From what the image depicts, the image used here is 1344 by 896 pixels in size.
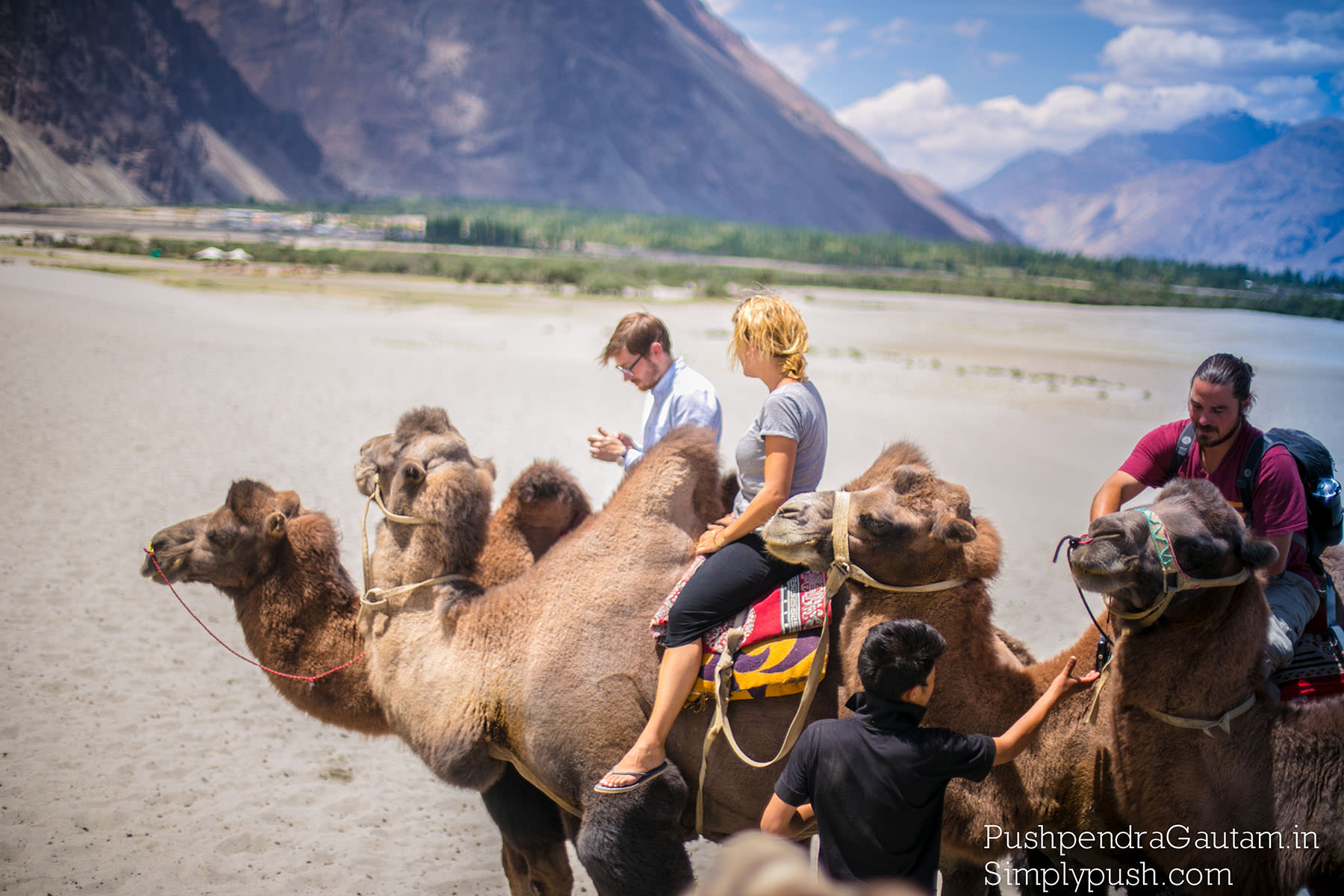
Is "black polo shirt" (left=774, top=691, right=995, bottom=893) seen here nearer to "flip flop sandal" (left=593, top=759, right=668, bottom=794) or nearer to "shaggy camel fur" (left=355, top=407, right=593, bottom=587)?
"flip flop sandal" (left=593, top=759, right=668, bottom=794)

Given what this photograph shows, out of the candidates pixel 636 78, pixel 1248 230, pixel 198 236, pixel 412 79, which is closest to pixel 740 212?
pixel 636 78

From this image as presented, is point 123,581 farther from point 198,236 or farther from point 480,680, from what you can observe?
point 198,236

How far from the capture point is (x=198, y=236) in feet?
211

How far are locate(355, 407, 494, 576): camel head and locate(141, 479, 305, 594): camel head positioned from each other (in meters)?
0.55

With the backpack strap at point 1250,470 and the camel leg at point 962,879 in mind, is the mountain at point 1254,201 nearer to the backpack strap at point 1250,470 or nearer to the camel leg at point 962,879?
the backpack strap at point 1250,470

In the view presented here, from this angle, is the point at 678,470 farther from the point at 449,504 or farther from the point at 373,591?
the point at 373,591

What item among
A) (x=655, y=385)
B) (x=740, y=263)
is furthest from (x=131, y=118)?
(x=655, y=385)

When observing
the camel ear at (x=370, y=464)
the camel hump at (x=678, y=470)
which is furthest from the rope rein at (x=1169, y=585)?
the camel ear at (x=370, y=464)

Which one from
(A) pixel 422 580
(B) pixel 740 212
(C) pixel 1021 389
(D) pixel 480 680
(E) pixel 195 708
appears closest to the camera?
(D) pixel 480 680

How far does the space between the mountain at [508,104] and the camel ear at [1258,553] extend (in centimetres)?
16483

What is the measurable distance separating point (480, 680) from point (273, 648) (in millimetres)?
1184

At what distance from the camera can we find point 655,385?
4.53m

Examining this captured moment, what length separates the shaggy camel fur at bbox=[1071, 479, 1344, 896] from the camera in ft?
9.73

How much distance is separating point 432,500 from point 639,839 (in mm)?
1648
